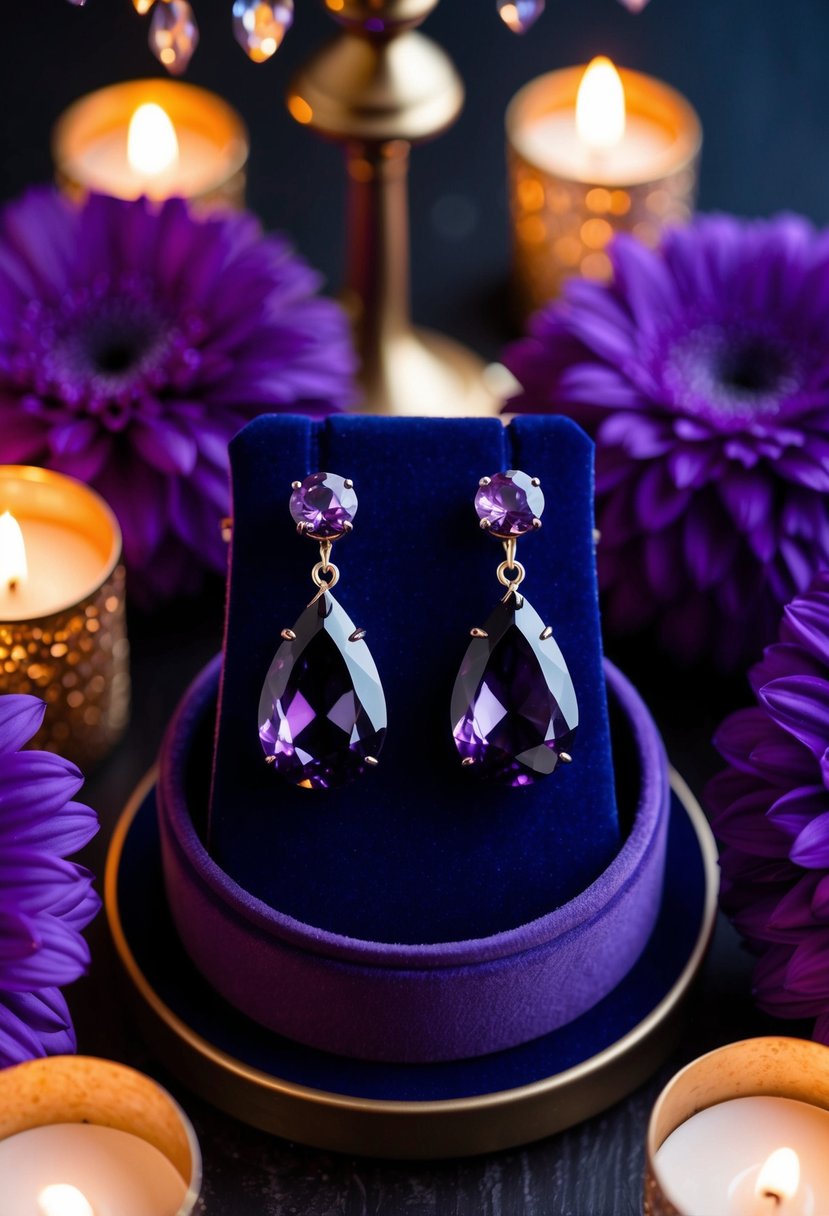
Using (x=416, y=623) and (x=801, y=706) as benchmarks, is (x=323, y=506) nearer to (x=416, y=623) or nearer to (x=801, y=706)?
(x=416, y=623)

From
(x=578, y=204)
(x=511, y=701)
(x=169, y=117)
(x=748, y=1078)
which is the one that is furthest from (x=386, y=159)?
(x=748, y=1078)

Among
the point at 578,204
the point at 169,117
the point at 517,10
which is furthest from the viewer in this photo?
the point at 169,117

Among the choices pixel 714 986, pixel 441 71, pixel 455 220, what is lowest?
pixel 714 986

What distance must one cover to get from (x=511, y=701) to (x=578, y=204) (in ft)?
1.21

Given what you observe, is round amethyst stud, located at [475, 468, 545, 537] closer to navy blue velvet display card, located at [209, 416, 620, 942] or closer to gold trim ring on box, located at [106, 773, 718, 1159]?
navy blue velvet display card, located at [209, 416, 620, 942]

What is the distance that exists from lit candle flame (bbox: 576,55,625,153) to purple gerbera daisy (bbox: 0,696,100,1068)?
0.47 metres

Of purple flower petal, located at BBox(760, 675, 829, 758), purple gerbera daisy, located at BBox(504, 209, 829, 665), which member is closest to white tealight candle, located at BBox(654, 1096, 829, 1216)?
purple flower petal, located at BBox(760, 675, 829, 758)

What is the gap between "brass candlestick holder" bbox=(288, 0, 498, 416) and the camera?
2.31 feet

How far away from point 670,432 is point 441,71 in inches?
7.6

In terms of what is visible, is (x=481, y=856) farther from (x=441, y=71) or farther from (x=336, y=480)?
(x=441, y=71)

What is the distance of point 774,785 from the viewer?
55cm

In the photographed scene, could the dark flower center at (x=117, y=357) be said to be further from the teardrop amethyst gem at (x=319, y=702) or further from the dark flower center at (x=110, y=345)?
the teardrop amethyst gem at (x=319, y=702)

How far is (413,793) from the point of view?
0.54m

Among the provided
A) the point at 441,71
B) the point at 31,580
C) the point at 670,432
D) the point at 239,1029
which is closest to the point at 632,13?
the point at 441,71
